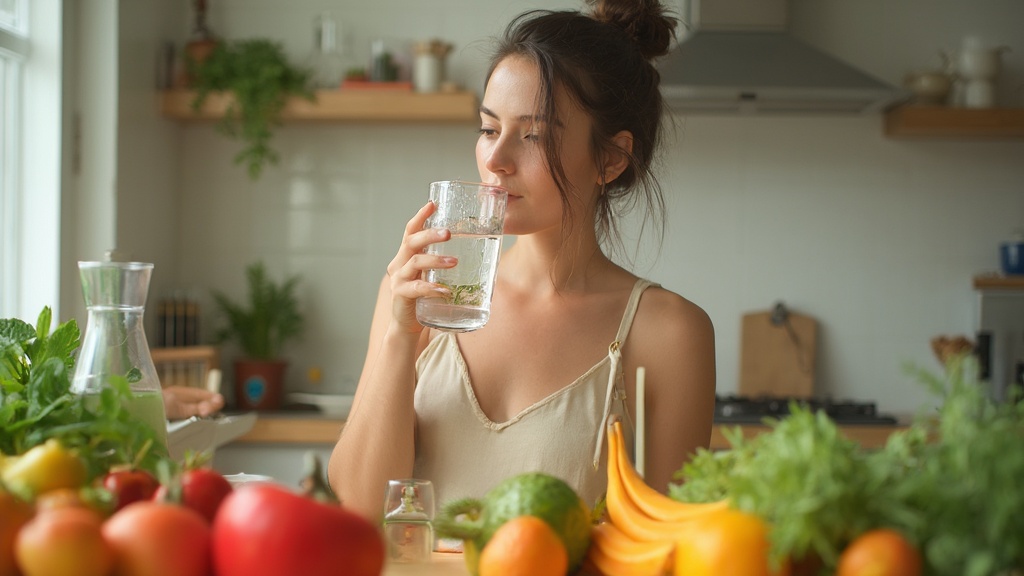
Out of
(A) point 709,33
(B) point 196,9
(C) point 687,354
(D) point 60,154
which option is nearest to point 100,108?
(D) point 60,154

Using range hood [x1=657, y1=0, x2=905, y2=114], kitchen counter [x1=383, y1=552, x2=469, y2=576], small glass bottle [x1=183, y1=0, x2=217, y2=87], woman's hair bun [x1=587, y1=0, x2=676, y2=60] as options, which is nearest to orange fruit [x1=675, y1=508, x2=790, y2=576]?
kitchen counter [x1=383, y1=552, x2=469, y2=576]

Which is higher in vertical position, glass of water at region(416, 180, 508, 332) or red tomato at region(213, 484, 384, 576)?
glass of water at region(416, 180, 508, 332)

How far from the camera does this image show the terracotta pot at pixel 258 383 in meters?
3.48

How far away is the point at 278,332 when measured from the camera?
11.9 ft

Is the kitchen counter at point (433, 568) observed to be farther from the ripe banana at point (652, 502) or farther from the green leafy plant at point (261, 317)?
the green leafy plant at point (261, 317)

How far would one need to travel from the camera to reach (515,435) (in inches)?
60.4

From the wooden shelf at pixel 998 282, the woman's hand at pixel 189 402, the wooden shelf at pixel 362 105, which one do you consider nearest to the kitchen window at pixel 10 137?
the wooden shelf at pixel 362 105

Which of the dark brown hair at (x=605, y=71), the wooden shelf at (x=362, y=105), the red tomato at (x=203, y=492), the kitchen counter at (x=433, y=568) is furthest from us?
the wooden shelf at (x=362, y=105)

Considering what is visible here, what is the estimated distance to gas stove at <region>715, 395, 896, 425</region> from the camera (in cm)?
315

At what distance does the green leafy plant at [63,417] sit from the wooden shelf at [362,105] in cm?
255

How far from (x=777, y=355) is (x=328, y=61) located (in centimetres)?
184

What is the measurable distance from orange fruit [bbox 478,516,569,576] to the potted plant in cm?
287

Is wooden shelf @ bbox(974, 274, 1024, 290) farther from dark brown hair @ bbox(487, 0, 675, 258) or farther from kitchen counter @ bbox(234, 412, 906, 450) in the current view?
dark brown hair @ bbox(487, 0, 675, 258)

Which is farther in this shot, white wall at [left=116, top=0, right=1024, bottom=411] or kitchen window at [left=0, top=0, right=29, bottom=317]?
white wall at [left=116, top=0, right=1024, bottom=411]
